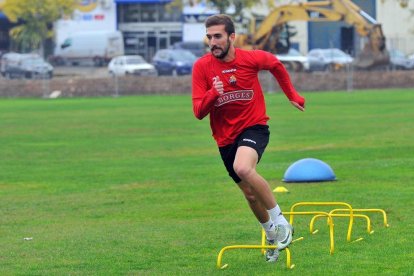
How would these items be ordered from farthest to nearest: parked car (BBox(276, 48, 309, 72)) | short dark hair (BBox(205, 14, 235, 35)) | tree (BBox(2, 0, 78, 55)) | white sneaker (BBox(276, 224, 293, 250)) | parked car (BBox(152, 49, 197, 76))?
tree (BBox(2, 0, 78, 55))
parked car (BBox(152, 49, 197, 76))
parked car (BBox(276, 48, 309, 72))
white sneaker (BBox(276, 224, 293, 250))
short dark hair (BBox(205, 14, 235, 35))

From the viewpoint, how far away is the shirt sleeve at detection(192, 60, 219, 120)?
10484 millimetres

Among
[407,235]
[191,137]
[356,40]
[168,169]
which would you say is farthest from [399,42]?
[407,235]

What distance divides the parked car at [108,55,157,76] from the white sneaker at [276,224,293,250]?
6039 cm

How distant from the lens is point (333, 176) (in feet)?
64.7

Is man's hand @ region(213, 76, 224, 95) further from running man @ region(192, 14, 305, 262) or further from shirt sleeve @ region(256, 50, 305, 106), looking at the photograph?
shirt sleeve @ region(256, 50, 305, 106)

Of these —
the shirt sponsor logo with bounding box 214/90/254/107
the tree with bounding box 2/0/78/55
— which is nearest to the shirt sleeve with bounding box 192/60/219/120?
the shirt sponsor logo with bounding box 214/90/254/107

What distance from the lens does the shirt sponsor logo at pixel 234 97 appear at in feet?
35.8

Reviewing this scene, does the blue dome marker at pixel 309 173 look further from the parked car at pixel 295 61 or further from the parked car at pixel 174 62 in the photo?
the parked car at pixel 174 62

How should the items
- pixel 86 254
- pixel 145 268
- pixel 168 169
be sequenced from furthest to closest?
pixel 168 169 < pixel 86 254 < pixel 145 268

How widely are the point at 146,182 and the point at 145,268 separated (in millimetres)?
9756

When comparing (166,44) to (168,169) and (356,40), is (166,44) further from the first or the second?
(168,169)

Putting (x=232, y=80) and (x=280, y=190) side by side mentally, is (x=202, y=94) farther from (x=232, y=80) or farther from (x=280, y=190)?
(x=280, y=190)

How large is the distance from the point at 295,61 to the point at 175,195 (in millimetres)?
51807

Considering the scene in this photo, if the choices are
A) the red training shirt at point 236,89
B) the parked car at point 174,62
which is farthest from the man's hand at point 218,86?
the parked car at point 174,62
